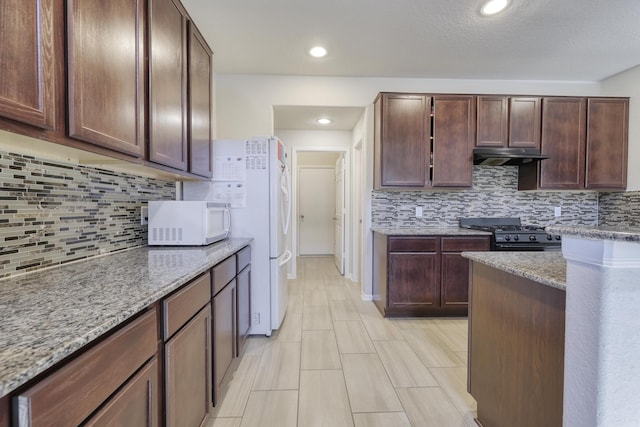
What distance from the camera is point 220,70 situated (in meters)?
3.07

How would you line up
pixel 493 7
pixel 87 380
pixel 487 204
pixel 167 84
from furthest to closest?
pixel 487 204
pixel 493 7
pixel 167 84
pixel 87 380

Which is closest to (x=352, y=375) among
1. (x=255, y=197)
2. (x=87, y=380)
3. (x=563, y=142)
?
(x=255, y=197)

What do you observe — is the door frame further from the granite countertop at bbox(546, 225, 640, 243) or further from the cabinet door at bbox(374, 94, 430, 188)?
the granite countertop at bbox(546, 225, 640, 243)

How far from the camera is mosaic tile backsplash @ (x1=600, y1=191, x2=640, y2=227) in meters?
3.00

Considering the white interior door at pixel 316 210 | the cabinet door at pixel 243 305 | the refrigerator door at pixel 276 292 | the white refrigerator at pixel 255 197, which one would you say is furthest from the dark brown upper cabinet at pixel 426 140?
the white interior door at pixel 316 210

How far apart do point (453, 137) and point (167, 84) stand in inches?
103

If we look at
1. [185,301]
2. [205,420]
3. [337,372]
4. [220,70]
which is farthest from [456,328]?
[220,70]

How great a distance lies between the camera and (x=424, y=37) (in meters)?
2.43

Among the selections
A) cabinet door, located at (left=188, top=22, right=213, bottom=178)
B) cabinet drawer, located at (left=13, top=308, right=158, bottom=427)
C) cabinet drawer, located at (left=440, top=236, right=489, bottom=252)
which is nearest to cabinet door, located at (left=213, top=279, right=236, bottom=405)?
cabinet drawer, located at (left=13, top=308, right=158, bottom=427)

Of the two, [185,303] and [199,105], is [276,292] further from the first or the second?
[199,105]

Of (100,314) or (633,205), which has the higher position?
(633,205)

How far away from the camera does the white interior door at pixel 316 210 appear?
624cm

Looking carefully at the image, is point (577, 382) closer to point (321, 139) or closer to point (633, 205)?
point (633, 205)

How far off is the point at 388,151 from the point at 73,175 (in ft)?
8.20
